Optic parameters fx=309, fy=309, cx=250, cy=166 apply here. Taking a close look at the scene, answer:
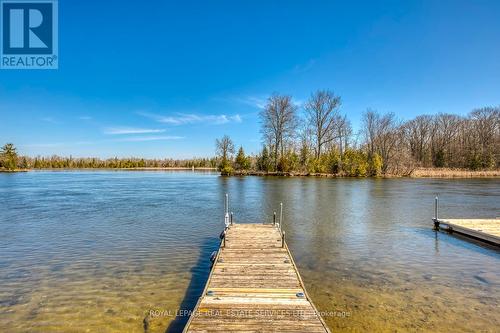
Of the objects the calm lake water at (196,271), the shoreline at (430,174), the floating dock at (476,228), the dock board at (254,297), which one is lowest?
the calm lake water at (196,271)

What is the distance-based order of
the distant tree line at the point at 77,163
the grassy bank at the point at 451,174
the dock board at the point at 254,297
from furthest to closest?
the distant tree line at the point at 77,163, the grassy bank at the point at 451,174, the dock board at the point at 254,297

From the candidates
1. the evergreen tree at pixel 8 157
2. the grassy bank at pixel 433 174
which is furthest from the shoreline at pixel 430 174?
the evergreen tree at pixel 8 157

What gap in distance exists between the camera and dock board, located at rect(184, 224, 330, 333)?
5.00 metres

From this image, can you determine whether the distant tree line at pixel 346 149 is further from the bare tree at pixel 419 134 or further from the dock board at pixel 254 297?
the dock board at pixel 254 297

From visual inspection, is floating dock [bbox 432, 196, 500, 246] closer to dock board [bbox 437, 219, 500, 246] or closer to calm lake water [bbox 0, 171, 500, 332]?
dock board [bbox 437, 219, 500, 246]

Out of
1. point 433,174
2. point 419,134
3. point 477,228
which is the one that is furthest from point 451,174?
point 477,228

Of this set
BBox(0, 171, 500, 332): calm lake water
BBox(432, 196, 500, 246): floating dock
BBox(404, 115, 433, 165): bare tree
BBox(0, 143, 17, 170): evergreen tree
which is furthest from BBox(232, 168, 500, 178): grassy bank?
BBox(0, 143, 17, 170): evergreen tree

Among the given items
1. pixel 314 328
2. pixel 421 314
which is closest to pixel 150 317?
pixel 314 328

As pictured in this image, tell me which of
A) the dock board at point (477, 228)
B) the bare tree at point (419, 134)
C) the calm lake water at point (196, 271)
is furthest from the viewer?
the bare tree at point (419, 134)

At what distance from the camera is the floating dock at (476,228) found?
12293 millimetres

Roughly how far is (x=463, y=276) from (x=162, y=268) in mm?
8737

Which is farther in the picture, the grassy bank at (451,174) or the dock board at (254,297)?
the grassy bank at (451,174)

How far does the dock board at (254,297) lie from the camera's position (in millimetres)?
5000

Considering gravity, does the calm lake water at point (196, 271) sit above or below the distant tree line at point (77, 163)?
below
